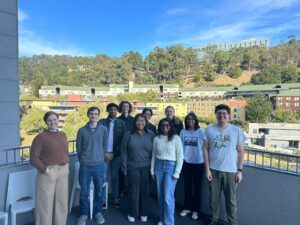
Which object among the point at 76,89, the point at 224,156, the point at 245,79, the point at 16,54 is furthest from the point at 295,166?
the point at 245,79

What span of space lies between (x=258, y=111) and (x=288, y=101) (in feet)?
26.7

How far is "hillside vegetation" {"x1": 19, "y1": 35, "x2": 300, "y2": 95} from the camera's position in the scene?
64.3m

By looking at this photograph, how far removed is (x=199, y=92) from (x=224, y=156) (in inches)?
2180

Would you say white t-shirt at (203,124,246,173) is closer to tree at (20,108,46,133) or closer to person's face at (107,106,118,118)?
person's face at (107,106,118,118)

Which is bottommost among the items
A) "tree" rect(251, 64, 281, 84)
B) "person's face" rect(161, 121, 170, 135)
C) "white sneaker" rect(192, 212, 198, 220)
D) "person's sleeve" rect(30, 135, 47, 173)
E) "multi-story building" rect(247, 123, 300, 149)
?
"multi-story building" rect(247, 123, 300, 149)

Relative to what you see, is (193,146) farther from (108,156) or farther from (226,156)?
(108,156)

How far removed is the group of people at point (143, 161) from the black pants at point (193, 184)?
1cm

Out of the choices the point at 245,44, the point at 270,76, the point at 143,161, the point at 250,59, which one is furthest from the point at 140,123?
the point at 245,44

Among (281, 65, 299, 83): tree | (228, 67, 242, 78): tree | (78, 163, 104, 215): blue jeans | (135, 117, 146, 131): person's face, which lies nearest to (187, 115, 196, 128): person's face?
(135, 117, 146, 131): person's face

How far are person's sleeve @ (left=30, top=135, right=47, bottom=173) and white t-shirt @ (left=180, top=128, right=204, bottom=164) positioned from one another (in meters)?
1.39

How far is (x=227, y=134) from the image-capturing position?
2.19m

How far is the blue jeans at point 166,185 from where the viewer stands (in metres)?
2.35

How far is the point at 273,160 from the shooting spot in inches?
90.2

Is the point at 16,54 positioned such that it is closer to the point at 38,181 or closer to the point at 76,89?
the point at 38,181
